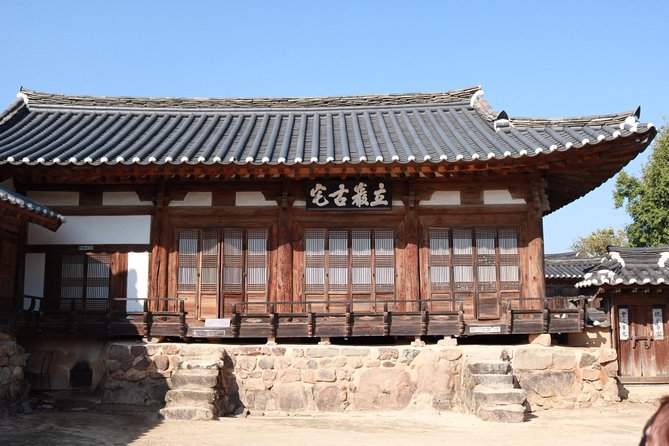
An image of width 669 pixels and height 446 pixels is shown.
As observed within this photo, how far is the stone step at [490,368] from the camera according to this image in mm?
11211

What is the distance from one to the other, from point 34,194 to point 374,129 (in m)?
7.65

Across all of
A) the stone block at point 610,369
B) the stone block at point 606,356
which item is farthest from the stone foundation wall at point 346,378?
the stone block at point 610,369

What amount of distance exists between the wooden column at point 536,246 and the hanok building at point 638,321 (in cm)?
286

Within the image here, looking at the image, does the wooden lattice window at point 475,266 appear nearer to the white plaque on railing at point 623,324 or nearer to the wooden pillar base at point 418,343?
the wooden pillar base at point 418,343

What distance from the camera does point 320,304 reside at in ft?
44.0

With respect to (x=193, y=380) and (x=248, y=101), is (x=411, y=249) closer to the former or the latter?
(x=193, y=380)

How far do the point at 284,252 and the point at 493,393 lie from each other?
500cm

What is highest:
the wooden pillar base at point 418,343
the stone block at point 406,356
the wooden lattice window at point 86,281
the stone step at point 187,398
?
the wooden lattice window at point 86,281

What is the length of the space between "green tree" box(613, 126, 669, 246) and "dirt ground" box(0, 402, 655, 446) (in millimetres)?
18876

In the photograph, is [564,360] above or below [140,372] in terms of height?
above

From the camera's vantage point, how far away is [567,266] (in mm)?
28250

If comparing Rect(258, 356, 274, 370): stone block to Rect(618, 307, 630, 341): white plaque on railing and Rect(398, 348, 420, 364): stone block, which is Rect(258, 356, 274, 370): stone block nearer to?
Rect(398, 348, 420, 364): stone block

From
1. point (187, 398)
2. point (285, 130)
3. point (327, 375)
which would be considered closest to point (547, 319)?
point (327, 375)

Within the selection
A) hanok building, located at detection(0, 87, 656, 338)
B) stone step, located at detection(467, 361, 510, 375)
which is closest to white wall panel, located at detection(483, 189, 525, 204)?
hanok building, located at detection(0, 87, 656, 338)
